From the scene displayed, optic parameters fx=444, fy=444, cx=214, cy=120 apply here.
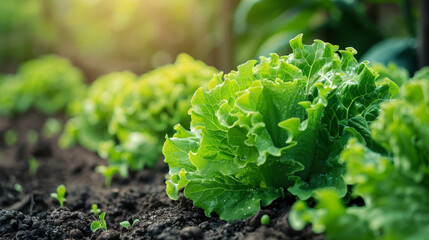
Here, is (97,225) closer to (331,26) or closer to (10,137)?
(10,137)

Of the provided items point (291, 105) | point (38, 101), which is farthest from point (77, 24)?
point (291, 105)

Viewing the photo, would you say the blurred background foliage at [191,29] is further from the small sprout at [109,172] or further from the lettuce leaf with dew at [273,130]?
the lettuce leaf with dew at [273,130]

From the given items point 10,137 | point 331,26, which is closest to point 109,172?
point 10,137

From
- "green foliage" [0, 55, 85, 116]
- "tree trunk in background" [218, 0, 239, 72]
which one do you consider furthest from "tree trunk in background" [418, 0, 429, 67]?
"green foliage" [0, 55, 85, 116]

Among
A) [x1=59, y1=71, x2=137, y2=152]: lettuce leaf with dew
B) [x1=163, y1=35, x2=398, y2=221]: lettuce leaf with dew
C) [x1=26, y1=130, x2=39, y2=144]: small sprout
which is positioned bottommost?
[x1=163, y1=35, x2=398, y2=221]: lettuce leaf with dew

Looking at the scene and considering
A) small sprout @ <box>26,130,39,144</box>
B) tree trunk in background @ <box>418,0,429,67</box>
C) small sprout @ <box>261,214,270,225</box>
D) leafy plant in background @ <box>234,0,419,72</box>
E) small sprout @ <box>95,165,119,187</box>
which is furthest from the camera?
small sprout @ <box>26,130,39,144</box>

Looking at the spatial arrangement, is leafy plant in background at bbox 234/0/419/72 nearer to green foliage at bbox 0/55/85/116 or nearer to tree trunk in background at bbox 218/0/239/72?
tree trunk in background at bbox 218/0/239/72
